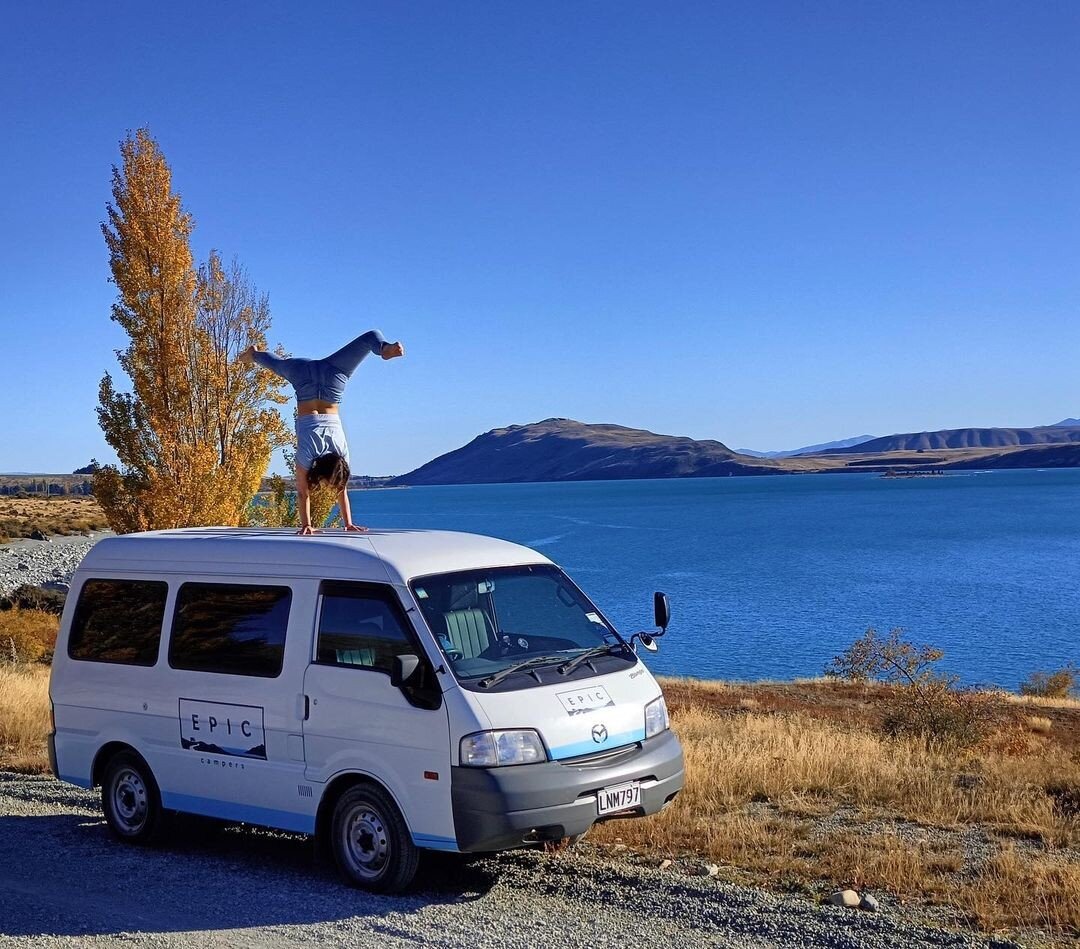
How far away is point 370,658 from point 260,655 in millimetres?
1003

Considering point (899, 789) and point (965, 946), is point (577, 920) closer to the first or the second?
point (965, 946)

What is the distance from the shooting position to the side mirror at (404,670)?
6512 mm

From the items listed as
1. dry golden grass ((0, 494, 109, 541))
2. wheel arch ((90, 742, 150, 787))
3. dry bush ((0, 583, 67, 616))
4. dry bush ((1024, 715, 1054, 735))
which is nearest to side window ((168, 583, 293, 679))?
wheel arch ((90, 742, 150, 787))

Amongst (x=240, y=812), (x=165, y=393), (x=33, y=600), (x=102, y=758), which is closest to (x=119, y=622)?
(x=102, y=758)

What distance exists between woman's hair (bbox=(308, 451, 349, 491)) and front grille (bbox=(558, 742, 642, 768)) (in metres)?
3.57

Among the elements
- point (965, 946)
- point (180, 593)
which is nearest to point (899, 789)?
point (965, 946)

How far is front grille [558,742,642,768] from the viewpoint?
6.72 meters

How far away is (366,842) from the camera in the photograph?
23.0ft

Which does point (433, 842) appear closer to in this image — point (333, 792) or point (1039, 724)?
point (333, 792)

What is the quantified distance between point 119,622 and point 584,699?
394cm

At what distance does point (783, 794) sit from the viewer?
31.8 feet

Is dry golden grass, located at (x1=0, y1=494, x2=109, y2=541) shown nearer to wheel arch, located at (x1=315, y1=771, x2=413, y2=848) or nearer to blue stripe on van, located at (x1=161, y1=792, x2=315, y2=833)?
blue stripe on van, located at (x1=161, y1=792, x2=315, y2=833)

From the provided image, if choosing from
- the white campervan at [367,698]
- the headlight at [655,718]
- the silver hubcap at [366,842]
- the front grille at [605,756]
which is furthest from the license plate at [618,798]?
the silver hubcap at [366,842]

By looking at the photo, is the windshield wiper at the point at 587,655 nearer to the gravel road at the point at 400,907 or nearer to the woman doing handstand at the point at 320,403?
the gravel road at the point at 400,907
